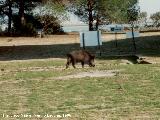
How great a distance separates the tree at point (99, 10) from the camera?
53.8 m

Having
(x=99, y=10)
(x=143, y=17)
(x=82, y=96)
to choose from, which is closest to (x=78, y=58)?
(x=82, y=96)

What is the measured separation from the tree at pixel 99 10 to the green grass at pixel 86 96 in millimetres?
36068

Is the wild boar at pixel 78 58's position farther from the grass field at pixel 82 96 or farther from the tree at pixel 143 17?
the tree at pixel 143 17

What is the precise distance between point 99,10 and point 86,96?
140ft

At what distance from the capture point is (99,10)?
180ft

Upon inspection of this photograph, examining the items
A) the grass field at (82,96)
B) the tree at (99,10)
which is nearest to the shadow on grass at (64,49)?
the tree at (99,10)

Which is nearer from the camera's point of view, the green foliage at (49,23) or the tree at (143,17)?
the green foliage at (49,23)

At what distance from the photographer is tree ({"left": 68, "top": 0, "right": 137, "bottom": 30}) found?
53750 mm

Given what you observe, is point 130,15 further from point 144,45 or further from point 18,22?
point 144,45

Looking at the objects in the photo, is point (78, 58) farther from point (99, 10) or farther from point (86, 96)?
point (99, 10)

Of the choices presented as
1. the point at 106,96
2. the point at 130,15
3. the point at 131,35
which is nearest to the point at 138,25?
the point at 130,15

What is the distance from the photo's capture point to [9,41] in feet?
153

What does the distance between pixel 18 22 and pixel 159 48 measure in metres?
23.4

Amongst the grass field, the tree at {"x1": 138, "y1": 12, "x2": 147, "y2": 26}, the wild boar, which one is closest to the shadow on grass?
the wild boar
